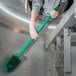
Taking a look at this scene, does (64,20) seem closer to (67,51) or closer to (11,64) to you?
(67,51)

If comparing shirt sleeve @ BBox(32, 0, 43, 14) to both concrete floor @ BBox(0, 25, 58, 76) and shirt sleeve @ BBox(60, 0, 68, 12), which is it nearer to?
shirt sleeve @ BBox(60, 0, 68, 12)

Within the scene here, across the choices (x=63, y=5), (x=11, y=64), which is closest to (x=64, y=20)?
(x=63, y=5)

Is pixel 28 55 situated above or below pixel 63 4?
below

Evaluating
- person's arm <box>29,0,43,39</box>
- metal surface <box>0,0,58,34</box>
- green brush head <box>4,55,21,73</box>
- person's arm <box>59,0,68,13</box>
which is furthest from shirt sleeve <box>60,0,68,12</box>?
green brush head <box>4,55,21,73</box>

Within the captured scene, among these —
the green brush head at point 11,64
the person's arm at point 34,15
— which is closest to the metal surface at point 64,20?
the person's arm at point 34,15

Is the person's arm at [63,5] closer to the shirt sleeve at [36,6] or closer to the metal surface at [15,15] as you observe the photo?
the shirt sleeve at [36,6]

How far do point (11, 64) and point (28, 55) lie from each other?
139 millimetres

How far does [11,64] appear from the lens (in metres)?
1.19

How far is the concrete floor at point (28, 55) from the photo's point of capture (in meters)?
1.18

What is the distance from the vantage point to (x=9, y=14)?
1.16m

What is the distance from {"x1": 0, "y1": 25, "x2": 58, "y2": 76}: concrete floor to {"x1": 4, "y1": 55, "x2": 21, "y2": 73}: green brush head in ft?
0.09

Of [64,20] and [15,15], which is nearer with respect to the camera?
[64,20]

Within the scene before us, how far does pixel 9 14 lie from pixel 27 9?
0.40 ft

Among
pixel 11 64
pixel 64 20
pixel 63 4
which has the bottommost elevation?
pixel 11 64
